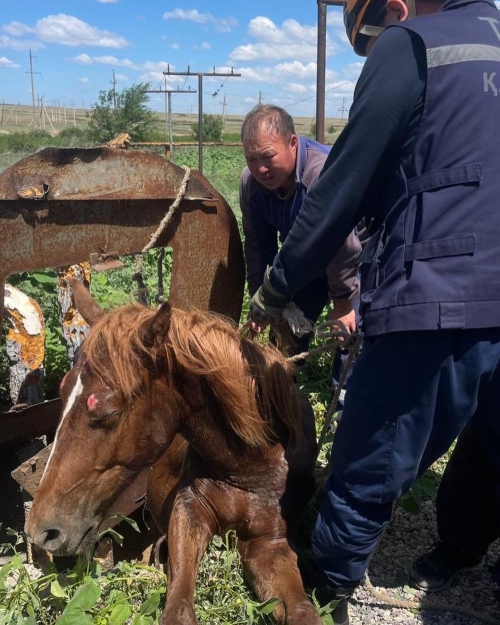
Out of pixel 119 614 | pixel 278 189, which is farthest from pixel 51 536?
pixel 278 189

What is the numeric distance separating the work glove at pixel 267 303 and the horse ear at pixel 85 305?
1.96 feet

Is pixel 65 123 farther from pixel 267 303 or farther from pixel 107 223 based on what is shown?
pixel 267 303

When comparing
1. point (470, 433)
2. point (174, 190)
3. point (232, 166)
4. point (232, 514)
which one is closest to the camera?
point (232, 514)

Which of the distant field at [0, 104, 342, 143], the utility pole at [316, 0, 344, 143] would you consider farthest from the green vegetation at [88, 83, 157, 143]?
the utility pole at [316, 0, 344, 143]

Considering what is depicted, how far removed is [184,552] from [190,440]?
0.40 meters

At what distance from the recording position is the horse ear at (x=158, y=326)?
206 centimetres

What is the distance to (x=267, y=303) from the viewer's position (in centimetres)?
235

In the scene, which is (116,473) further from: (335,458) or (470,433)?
(470,433)

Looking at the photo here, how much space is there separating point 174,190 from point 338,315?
1146 mm

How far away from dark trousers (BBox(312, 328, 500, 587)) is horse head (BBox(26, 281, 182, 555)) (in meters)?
0.65

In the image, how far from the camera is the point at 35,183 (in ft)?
Answer: 8.84

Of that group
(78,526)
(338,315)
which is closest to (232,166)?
(338,315)

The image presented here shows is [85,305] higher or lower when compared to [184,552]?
higher

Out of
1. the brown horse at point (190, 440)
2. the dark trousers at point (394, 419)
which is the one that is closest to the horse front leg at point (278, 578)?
the brown horse at point (190, 440)
